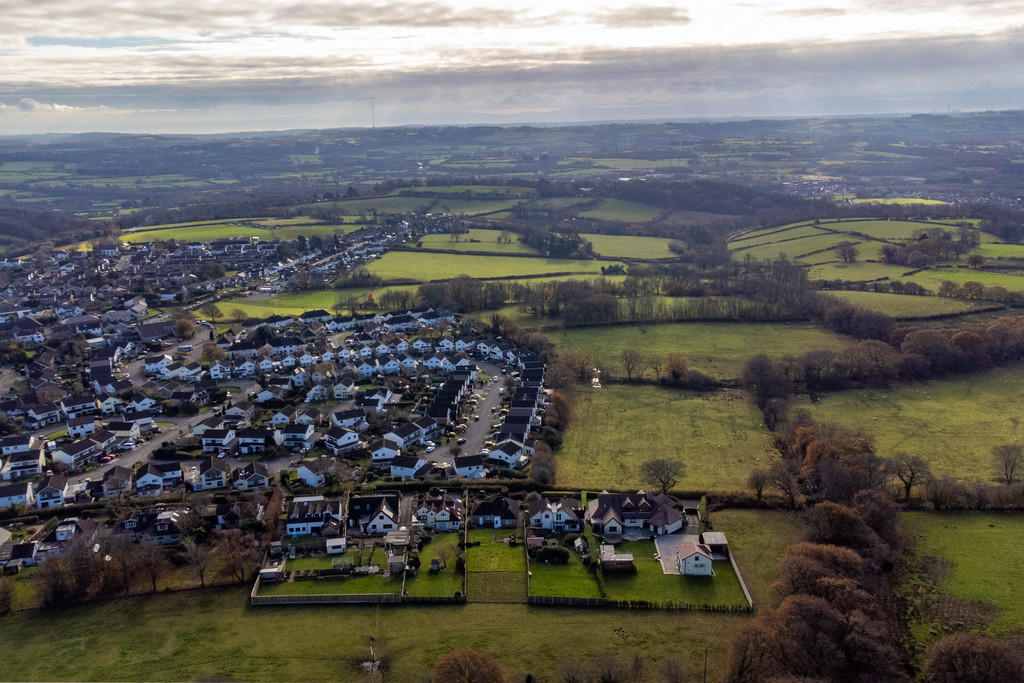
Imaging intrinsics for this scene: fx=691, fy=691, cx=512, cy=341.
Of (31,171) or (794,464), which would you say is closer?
(794,464)

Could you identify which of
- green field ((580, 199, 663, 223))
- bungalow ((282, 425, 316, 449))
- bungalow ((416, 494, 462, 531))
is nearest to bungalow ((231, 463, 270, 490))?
bungalow ((282, 425, 316, 449))

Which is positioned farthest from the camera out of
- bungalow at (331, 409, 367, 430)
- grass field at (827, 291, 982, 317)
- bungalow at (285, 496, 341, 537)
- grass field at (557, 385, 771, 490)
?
grass field at (827, 291, 982, 317)

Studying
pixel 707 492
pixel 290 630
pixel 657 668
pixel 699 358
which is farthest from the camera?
pixel 699 358

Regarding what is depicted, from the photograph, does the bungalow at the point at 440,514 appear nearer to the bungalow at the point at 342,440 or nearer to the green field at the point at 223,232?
the bungalow at the point at 342,440

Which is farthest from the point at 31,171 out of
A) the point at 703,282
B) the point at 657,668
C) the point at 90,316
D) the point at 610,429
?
the point at 657,668

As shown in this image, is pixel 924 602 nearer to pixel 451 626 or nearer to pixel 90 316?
pixel 451 626

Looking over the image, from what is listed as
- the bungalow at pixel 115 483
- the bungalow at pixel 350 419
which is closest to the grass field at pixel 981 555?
the bungalow at pixel 350 419

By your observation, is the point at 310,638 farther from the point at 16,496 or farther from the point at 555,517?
the point at 16,496

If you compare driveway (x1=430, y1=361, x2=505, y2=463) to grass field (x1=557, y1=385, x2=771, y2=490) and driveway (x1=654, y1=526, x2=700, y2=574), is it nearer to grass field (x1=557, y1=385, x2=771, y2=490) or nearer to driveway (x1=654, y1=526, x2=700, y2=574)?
grass field (x1=557, y1=385, x2=771, y2=490)
